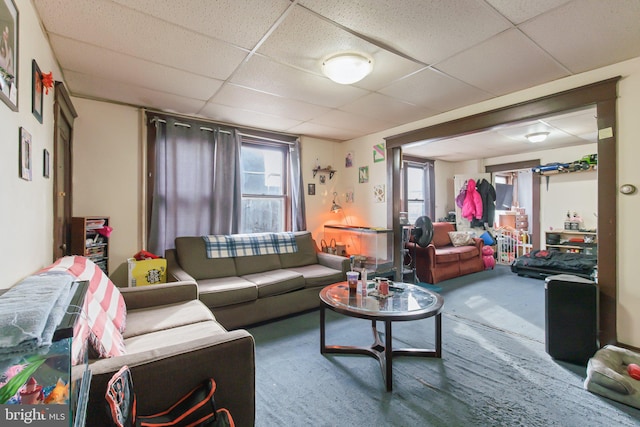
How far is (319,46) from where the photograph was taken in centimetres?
205

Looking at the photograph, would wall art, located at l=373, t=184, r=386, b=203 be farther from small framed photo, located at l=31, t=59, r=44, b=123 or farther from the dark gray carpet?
small framed photo, located at l=31, t=59, r=44, b=123

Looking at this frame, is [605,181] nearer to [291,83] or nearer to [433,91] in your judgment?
[433,91]

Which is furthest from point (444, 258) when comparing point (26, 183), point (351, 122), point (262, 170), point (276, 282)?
point (26, 183)

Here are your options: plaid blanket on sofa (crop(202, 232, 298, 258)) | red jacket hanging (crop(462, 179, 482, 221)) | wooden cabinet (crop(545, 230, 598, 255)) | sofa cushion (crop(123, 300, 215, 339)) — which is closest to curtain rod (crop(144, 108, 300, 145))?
plaid blanket on sofa (crop(202, 232, 298, 258))

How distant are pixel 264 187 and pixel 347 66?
7.86ft

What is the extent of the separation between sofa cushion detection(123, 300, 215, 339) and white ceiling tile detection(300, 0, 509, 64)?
7.01 ft

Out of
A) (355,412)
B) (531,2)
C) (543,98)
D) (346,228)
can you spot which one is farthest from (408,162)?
(355,412)

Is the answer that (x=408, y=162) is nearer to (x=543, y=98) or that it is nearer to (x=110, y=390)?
(x=543, y=98)

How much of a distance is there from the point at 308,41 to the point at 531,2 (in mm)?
1323

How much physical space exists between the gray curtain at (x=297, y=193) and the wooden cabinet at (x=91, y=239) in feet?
7.41

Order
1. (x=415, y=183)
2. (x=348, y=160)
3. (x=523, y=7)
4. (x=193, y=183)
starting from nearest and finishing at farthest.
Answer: (x=523, y=7) → (x=193, y=183) → (x=348, y=160) → (x=415, y=183)

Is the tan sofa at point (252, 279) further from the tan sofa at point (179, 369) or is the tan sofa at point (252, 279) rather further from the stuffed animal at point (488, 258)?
the stuffed animal at point (488, 258)

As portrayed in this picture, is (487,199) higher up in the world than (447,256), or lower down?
higher up

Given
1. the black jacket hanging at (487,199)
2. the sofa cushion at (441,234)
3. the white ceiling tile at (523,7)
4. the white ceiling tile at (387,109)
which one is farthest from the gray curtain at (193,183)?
the black jacket hanging at (487,199)
